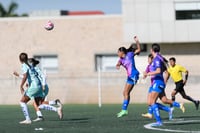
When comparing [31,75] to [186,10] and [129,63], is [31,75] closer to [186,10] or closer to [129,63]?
[129,63]

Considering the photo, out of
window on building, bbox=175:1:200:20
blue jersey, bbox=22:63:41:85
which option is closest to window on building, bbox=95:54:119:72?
window on building, bbox=175:1:200:20

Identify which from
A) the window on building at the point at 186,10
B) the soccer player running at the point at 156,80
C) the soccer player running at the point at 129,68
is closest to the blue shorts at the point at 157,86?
the soccer player running at the point at 156,80

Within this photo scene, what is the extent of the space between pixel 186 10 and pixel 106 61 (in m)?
6.59

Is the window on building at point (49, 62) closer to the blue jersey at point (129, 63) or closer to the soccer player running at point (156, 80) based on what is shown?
the blue jersey at point (129, 63)

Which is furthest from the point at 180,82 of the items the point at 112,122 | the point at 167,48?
the point at 167,48

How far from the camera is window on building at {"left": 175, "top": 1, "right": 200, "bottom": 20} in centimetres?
4541

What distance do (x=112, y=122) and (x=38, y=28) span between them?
2914cm

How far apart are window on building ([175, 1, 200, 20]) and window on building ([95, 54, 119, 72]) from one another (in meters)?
5.45

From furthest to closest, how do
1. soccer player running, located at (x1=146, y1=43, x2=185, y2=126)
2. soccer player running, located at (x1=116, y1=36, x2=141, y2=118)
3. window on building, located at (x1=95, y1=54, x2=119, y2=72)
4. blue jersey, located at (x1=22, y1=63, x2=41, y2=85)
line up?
window on building, located at (x1=95, y1=54, x2=119, y2=72)
soccer player running, located at (x1=116, y1=36, x2=141, y2=118)
blue jersey, located at (x1=22, y1=63, x2=41, y2=85)
soccer player running, located at (x1=146, y1=43, x2=185, y2=126)

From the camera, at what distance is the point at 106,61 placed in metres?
49.2

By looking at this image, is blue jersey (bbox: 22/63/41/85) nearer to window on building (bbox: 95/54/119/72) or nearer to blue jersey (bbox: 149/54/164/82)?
blue jersey (bbox: 149/54/164/82)

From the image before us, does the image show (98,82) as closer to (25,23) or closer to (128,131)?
(25,23)

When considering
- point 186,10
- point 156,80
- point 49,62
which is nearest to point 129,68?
point 156,80

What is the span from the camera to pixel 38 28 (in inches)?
1889
